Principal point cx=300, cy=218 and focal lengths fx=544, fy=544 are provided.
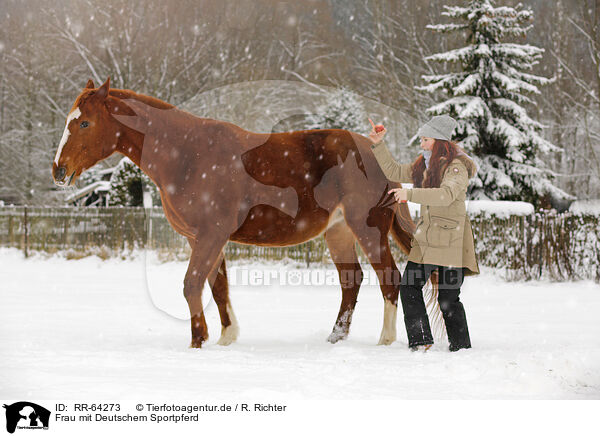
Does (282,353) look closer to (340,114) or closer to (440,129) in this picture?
(440,129)

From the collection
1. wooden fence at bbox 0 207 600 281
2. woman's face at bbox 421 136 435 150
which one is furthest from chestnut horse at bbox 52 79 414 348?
wooden fence at bbox 0 207 600 281

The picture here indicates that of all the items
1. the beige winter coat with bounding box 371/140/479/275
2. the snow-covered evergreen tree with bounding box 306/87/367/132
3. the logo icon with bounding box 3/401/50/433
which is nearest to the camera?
the logo icon with bounding box 3/401/50/433

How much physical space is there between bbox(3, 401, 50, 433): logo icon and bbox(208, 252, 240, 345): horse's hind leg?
2.21 m

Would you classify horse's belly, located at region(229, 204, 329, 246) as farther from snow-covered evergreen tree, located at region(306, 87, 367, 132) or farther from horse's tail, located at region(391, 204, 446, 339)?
snow-covered evergreen tree, located at region(306, 87, 367, 132)

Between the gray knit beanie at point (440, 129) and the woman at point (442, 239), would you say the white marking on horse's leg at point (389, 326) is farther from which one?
the gray knit beanie at point (440, 129)

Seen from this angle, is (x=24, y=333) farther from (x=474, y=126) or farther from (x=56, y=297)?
(x=474, y=126)

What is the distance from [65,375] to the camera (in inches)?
159

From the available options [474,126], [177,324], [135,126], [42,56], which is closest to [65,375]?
[135,126]

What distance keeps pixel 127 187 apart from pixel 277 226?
39.6ft

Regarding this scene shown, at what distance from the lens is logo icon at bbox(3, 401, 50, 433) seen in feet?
10.4

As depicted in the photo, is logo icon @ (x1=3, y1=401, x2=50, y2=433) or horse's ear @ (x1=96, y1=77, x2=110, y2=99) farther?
horse's ear @ (x1=96, y1=77, x2=110, y2=99)

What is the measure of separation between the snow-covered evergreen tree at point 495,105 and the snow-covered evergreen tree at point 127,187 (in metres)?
8.50

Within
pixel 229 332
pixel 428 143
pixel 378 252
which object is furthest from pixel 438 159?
pixel 229 332

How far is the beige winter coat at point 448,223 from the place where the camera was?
4.48 m
